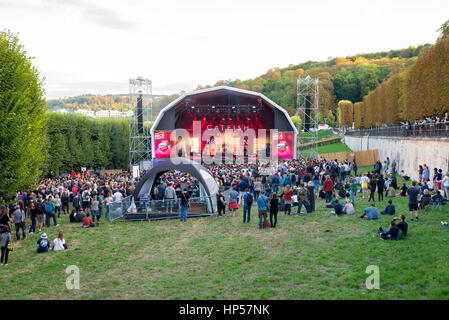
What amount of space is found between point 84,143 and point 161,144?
30.2ft

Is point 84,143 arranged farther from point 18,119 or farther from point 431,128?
point 431,128

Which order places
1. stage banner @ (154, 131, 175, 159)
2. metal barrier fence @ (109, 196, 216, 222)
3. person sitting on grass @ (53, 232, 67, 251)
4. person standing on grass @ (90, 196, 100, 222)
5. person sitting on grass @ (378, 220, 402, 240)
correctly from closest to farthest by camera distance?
person sitting on grass @ (378, 220, 402, 240), person sitting on grass @ (53, 232, 67, 251), person standing on grass @ (90, 196, 100, 222), metal barrier fence @ (109, 196, 216, 222), stage banner @ (154, 131, 175, 159)

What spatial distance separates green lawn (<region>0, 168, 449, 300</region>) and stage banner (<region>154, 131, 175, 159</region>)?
20.3 m

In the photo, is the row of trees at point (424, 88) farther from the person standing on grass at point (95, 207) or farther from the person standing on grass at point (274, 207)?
the person standing on grass at point (95, 207)

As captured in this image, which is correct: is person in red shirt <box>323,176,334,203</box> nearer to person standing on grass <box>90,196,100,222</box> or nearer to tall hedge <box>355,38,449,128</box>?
person standing on grass <box>90,196,100,222</box>

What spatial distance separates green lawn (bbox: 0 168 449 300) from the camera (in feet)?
19.7

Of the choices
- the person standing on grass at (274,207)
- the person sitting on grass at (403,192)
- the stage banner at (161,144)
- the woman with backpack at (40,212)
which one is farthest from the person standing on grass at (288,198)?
the stage banner at (161,144)

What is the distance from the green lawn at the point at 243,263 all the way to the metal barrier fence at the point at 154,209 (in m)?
1.72

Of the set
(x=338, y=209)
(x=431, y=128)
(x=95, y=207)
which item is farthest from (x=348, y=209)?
(x=95, y=207)

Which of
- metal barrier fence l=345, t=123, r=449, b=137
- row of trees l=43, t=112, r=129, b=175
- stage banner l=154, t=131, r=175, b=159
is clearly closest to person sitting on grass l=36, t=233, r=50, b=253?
metal barrier fence l=345, t=123, r=449, b=137

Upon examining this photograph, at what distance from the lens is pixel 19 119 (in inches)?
482

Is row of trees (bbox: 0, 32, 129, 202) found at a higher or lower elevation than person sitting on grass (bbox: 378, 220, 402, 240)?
higher

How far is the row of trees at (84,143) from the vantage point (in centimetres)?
3062
